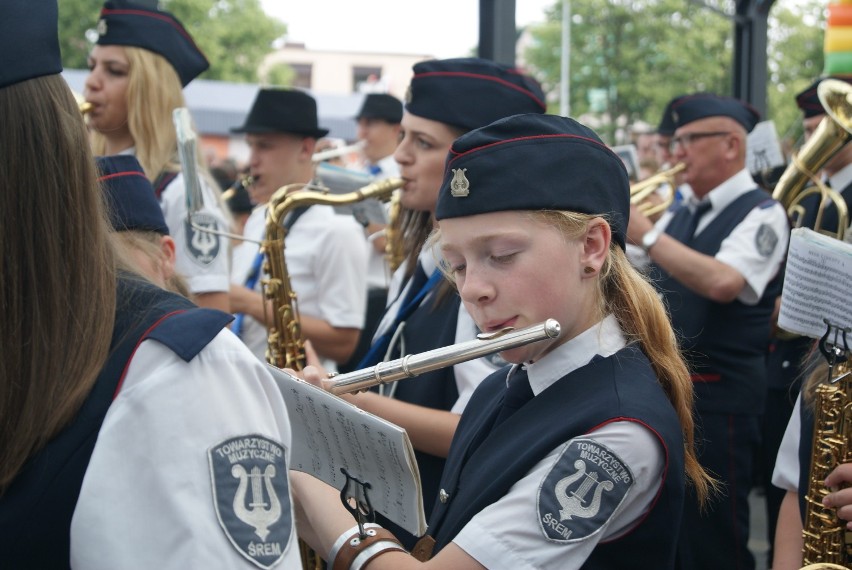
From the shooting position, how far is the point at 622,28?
36875 millimetres

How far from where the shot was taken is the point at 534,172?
1990mm

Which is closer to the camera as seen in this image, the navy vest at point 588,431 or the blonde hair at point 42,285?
the blonde hair at point 42,285

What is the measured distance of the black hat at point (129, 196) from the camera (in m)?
2.24

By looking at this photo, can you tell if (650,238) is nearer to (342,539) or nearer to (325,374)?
(325,374)

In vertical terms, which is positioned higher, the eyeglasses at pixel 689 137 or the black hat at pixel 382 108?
the eyeglasses at pixel 689 137

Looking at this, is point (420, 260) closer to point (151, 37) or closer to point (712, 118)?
point (151, 37)

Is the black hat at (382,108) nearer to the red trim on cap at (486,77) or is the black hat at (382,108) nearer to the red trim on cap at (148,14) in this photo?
the red trim on cap at (148,14)

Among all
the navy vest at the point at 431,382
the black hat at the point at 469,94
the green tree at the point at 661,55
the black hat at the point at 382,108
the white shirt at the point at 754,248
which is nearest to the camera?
the navy vest at the point at 431,382

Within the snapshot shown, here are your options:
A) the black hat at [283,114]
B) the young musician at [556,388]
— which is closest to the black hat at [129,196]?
the young musician at [556,388]

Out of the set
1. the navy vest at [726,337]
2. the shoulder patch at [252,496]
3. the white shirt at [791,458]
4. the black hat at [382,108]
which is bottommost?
the navy vest at [726,337]

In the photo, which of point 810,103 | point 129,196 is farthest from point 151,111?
point 810,103

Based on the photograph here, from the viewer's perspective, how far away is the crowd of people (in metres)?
1.32

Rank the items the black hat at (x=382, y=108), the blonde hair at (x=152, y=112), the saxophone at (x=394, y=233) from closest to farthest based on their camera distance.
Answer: the blonde hair at (x=152, y=112), the saxophone at (x=394, y=233), the black hat at (x=382, y=108)

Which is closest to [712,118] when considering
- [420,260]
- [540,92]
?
[540,92]
